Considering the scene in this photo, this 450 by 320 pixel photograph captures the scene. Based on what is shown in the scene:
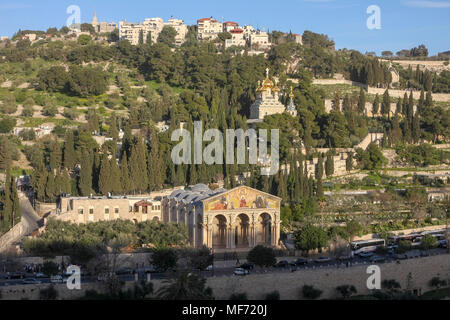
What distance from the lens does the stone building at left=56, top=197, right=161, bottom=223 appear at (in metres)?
50.9

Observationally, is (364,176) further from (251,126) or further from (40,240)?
(40,240)

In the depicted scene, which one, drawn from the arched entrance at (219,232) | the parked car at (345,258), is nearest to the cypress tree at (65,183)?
the arched entrance at (219,232)

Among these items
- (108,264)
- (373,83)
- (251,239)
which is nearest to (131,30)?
(373,83)

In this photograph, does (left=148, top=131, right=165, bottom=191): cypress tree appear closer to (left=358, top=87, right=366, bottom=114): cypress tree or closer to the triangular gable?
the triangular gable

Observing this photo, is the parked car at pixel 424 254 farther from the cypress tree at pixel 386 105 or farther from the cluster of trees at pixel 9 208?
the cypress tree at pixel 386 105

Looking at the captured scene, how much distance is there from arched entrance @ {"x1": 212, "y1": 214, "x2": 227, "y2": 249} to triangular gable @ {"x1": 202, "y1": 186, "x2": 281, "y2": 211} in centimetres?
114

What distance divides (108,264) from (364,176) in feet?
100.0

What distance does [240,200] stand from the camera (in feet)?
159

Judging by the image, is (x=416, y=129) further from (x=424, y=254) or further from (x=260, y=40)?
(x=260, y=40)

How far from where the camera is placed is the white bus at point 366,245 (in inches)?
1812

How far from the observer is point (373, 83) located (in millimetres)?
88062

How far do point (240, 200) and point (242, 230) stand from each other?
8.73ft

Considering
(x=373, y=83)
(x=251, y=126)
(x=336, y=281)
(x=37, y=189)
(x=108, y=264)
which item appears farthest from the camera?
(x=373, y=83)

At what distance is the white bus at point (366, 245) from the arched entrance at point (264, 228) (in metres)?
5.39
